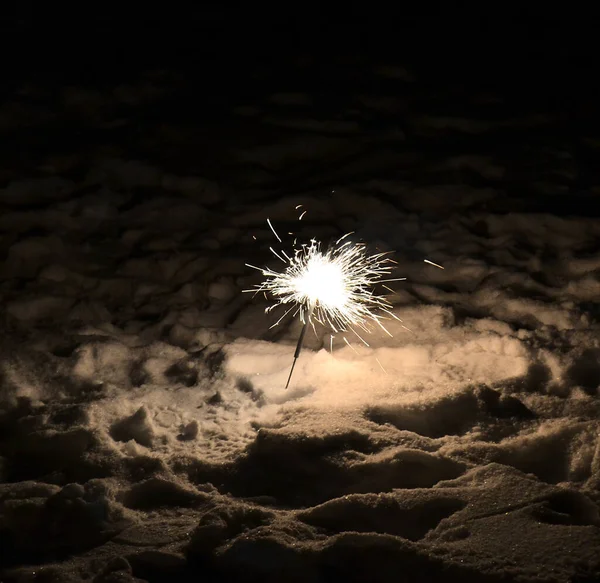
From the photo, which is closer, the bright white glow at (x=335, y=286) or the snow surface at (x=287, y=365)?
the snow surface at (x=287, y=365)

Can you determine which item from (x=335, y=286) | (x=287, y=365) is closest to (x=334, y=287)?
(x=335, y=286)

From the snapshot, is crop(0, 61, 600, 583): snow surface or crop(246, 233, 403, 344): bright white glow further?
crop(246, 233, 403, 344): bright white glow

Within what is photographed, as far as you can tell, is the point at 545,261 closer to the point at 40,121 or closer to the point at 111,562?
the point at 111,562

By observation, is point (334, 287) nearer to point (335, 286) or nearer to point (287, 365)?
point (335, 286)

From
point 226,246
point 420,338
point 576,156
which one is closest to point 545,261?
point 420,338

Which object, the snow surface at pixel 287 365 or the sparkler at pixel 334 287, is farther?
the sparkler at pixel 334 287

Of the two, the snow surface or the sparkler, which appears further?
the sparkler
